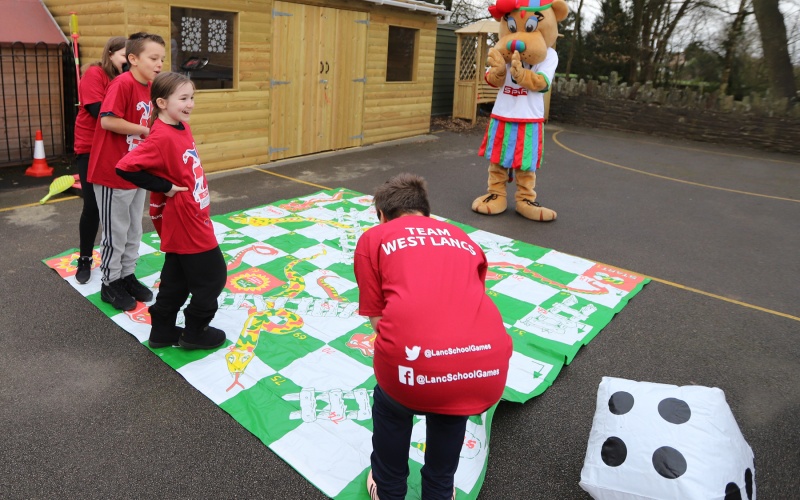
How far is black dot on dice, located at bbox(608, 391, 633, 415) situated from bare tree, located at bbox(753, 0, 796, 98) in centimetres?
1438

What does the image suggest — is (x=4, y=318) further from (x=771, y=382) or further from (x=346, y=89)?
(x=346, y=89)

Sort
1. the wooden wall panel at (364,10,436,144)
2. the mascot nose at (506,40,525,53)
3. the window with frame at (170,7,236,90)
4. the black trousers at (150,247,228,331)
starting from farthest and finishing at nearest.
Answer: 1. the wooden wall panel at (364,10,436,144)
2. the window with frame at (170,7,236,90)
3. the mascot nose at (506,40,525,53)
4. the black trousers at (150,247,228,331)

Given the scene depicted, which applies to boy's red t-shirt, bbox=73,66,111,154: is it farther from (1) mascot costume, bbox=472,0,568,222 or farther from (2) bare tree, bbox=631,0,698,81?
(2) bare tree, bbox=631,0,698,81

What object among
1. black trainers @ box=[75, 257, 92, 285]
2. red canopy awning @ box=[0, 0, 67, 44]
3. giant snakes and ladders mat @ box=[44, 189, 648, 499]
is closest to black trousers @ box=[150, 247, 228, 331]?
giant snakes and ladders mat @ box=[44, 189, 648, 499]

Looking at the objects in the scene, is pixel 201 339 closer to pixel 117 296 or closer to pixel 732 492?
pixel 117 296

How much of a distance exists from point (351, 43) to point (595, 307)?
6590mm

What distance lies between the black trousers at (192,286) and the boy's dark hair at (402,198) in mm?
1317

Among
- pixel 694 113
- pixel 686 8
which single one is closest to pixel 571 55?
pixel 686 8

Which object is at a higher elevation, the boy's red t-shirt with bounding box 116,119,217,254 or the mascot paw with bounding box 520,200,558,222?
the boy's red t-shirt with bounding box 116,119,217,254

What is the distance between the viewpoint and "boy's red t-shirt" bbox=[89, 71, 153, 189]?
343cm

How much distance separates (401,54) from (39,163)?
19.8ft

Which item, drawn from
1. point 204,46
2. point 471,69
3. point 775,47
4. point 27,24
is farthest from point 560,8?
point 775,47

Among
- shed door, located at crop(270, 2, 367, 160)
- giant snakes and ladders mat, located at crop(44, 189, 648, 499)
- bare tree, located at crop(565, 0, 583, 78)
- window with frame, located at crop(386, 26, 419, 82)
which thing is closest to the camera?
giant snakes and ladders mat, located at crop(44, 189, 648, 499)

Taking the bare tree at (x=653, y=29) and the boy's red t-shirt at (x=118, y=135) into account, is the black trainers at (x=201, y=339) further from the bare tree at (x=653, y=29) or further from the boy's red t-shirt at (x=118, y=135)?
the bare tree at (x=653, y=29)
